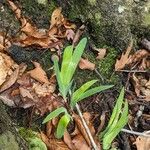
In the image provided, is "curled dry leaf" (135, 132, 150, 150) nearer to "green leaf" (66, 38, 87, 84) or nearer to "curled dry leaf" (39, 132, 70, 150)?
"curled dry leaf" (39, 132, 70, 150)

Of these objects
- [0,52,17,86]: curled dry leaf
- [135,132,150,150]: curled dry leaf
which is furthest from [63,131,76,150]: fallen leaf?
[0,52,17,86]: curled dry leaf

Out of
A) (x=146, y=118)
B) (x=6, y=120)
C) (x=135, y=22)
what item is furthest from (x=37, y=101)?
(x=135, y=22)

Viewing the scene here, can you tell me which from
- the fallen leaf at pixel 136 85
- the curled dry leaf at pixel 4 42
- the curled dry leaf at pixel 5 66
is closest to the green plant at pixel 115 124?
the fallen leaf at pixel 136 85

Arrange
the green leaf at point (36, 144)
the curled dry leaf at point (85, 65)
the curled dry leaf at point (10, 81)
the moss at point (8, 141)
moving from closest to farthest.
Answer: the moss at point (8, 141) < the green leaf at point (36, 144) < the curled dry leaf at point (10, 81) < the curled dry leaf at point (85, 65)

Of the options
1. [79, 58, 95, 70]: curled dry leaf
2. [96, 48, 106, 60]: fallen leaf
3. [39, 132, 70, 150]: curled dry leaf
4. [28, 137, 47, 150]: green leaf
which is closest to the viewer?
[28, 137, 47, 150]: green leaf

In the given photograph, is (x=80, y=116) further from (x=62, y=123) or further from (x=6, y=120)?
(x=6, y=120)

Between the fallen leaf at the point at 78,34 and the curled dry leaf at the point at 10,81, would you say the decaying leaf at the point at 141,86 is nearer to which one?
the fallen leaf at the point at 78,34
